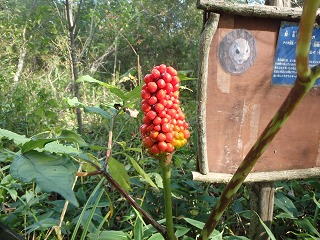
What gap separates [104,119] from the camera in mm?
2355

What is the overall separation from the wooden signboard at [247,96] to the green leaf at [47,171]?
804 mm

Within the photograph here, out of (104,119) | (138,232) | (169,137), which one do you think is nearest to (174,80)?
(169,137)

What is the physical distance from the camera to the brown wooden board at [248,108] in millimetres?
1353

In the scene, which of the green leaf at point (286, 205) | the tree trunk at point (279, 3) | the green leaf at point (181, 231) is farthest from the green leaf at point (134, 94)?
the green leaf at point (286, 205)

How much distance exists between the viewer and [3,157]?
0.63 meters

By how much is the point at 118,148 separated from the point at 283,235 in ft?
4.68

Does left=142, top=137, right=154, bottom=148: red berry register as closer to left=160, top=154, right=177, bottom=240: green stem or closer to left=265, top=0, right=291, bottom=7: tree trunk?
left=160, top=154, right=177, bottom=240: green stem

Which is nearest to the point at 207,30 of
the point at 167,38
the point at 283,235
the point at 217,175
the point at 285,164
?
the point at 217,175

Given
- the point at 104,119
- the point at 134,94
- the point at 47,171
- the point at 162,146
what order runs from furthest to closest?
the point at 104,119
the point at 134,94
the point at 162,146
the point at 47,171

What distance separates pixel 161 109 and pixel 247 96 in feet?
2.43

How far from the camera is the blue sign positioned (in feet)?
4.58

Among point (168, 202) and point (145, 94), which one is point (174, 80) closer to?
point (145, 94)

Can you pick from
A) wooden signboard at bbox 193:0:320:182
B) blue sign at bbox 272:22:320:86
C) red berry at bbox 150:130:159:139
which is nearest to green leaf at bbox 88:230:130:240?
wooden signboard at bbox 193:0:320:182

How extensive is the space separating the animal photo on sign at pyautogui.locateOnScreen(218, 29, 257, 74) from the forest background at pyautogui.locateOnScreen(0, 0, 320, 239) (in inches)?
14.5
